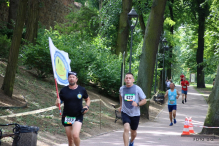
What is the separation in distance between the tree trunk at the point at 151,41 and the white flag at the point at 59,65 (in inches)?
365

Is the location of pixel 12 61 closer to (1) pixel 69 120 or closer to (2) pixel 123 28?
(1) pixel 69 120

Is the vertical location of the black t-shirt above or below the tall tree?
below

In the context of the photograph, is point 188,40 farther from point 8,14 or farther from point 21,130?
point 21,130

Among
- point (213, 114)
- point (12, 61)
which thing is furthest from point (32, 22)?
point (213, 114)

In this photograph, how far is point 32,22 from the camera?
784 inches

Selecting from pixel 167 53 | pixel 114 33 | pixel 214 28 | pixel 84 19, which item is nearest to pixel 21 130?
pixel 114 33

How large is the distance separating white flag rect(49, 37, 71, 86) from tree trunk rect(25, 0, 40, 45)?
1217 centimetres

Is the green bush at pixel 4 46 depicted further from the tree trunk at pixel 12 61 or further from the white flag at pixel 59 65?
the white flag at pixel 59 65

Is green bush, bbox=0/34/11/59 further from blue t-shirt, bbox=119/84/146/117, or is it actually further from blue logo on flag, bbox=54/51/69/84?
blue t-shirt, bbox=119/84/146/117

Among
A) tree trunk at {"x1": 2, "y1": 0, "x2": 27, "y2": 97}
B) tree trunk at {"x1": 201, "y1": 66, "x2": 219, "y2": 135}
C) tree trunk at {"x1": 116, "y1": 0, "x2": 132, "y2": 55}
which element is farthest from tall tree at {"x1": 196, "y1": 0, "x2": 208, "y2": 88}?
tree trunk at {"x1": 2, "y1": 0, "x2": 27, "y2": 97}

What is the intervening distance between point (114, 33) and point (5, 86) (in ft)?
50.8

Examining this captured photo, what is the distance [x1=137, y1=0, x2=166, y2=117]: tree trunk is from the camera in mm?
16891

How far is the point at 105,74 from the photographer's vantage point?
20.0m

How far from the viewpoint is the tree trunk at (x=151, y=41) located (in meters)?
16.9
